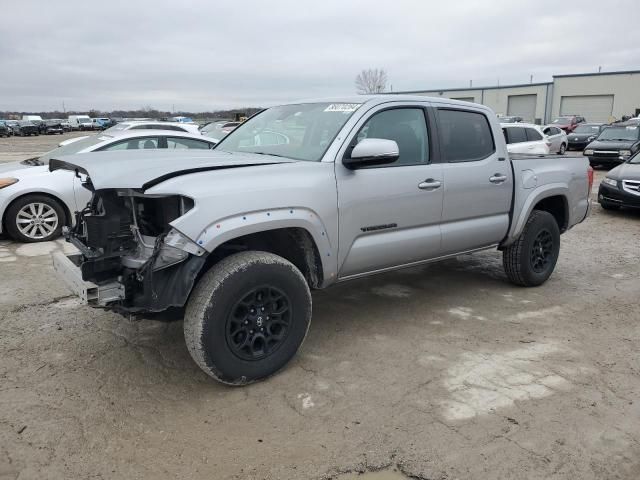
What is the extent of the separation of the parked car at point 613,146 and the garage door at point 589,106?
33.5 metres

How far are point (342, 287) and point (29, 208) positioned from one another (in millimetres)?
4535

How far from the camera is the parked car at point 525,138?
1436 cm

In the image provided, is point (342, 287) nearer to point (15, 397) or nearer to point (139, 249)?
point (139, 249)

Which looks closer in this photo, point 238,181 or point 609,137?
point 238,181

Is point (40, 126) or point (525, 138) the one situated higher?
point (40, 126)

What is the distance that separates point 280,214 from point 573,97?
5415cm

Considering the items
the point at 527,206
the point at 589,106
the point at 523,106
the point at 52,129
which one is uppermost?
the point at 523,106

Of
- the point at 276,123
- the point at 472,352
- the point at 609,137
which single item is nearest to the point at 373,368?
the point at 472,352

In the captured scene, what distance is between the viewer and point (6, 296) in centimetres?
506

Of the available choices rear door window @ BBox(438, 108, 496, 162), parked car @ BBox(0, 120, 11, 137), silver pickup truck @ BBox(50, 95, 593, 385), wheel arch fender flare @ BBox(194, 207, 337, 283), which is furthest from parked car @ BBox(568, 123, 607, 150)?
parked car @ BBox(0, 120, 11, 137)

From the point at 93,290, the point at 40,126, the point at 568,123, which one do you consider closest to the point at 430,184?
the point at 93,290

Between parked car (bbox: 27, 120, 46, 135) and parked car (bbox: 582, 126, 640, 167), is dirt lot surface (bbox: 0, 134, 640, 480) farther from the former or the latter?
parked car (bbox: 27, 120, 46, 135)

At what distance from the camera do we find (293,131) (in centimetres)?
427

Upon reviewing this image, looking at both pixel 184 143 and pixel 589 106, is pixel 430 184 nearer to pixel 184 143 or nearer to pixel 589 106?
pixel 184 143
